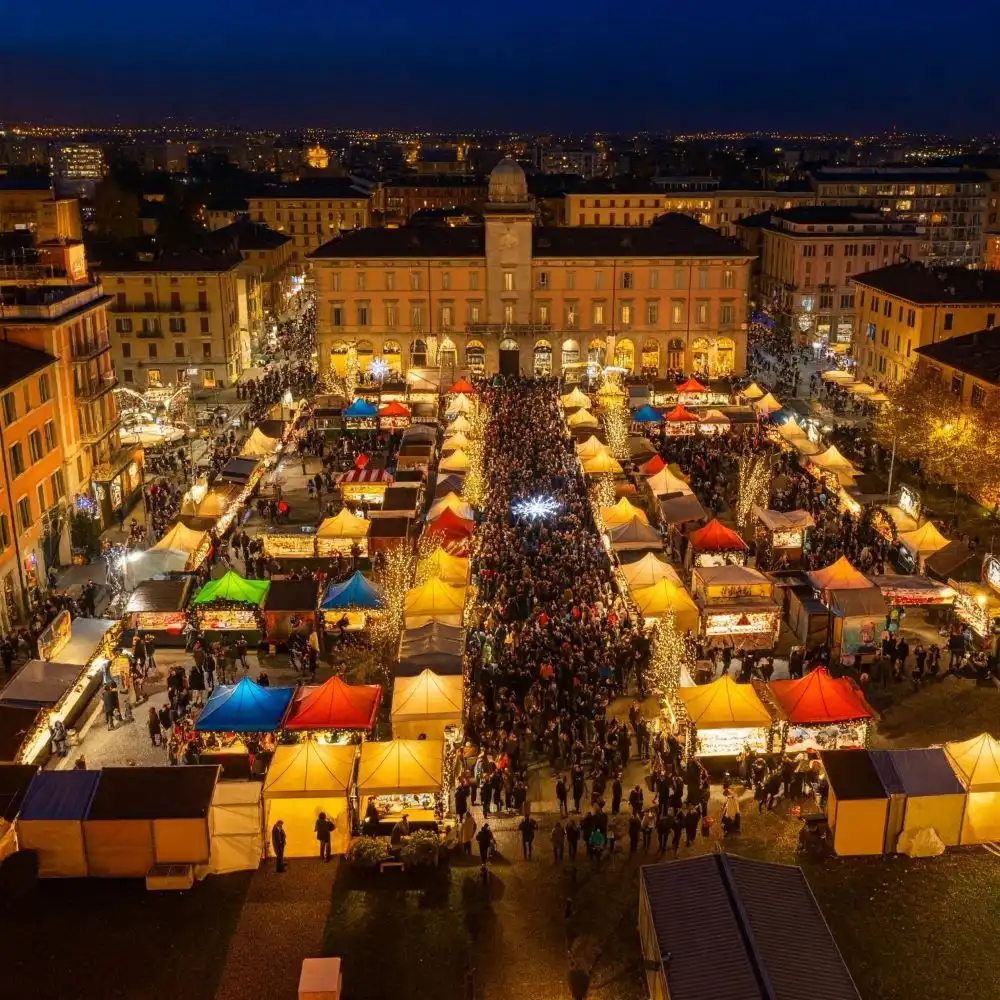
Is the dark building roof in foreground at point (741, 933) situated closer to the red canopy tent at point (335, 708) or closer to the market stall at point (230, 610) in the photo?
the red canopy tent at point (335, 708)

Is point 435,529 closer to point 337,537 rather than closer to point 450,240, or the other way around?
point 337,537

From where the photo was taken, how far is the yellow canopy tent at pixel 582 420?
162 feet

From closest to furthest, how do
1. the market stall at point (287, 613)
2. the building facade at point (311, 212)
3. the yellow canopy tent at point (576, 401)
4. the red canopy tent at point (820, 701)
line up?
the red canopy tent at point (820, 701)
the market stall at point (287, 613)
the yellow canopy tent at point (576, 401)
the building facade at point (311, 212)

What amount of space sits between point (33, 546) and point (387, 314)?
3683cm

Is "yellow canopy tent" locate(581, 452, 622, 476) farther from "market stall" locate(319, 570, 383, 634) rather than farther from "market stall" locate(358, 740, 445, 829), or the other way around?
"market stall" locate(358, 740, 445, 829)

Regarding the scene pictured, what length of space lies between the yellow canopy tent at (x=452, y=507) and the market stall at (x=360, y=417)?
1540cm

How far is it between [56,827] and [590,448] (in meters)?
27.8

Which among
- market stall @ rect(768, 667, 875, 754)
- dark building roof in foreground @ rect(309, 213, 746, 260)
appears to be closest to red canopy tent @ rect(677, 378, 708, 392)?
dark building roof in foreground @ rect(309, 213, 746, 260)

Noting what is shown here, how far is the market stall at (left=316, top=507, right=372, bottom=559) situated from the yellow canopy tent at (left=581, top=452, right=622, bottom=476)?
1028 cm

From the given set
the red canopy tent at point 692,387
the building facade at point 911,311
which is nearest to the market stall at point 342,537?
the red canopy tent at point 692,387

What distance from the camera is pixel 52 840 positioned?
18844 millimetres

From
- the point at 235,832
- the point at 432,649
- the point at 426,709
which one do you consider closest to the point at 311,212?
the point at 432,649

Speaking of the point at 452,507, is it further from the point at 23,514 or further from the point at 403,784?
the point at 403,784

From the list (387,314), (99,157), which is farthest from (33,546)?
(99,157)
